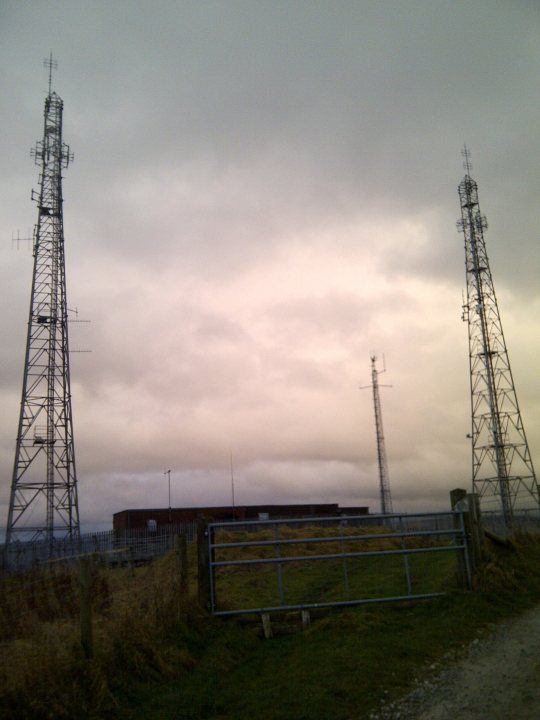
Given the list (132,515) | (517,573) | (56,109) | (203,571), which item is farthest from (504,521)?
(132,515)

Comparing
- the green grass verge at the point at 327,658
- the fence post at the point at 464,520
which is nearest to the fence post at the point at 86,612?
the green grass verge at the point at 327,658

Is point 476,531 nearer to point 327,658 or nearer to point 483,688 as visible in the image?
point 327,658

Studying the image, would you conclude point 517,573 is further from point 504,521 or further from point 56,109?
point 56,109

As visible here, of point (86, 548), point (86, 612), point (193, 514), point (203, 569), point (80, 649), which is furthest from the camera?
point (193, 514)

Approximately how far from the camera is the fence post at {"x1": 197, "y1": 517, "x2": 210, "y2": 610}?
1073 cm

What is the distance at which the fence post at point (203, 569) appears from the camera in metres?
10.7

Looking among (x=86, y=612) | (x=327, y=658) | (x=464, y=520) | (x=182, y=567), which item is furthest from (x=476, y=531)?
(x=86, y=612)

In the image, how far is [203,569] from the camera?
1084 centimetres

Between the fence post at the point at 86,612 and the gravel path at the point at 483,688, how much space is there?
3.49m

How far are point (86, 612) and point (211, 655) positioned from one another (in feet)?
7.61

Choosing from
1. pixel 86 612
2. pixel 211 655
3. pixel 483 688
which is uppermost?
pixel 86 612

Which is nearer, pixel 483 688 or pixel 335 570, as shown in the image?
pixel 483 688

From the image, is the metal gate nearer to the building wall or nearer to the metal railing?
the metal railing

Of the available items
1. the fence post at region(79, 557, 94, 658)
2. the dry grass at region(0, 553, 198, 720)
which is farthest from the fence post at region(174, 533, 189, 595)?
the fence post at region(79, 557, 94, 658)
